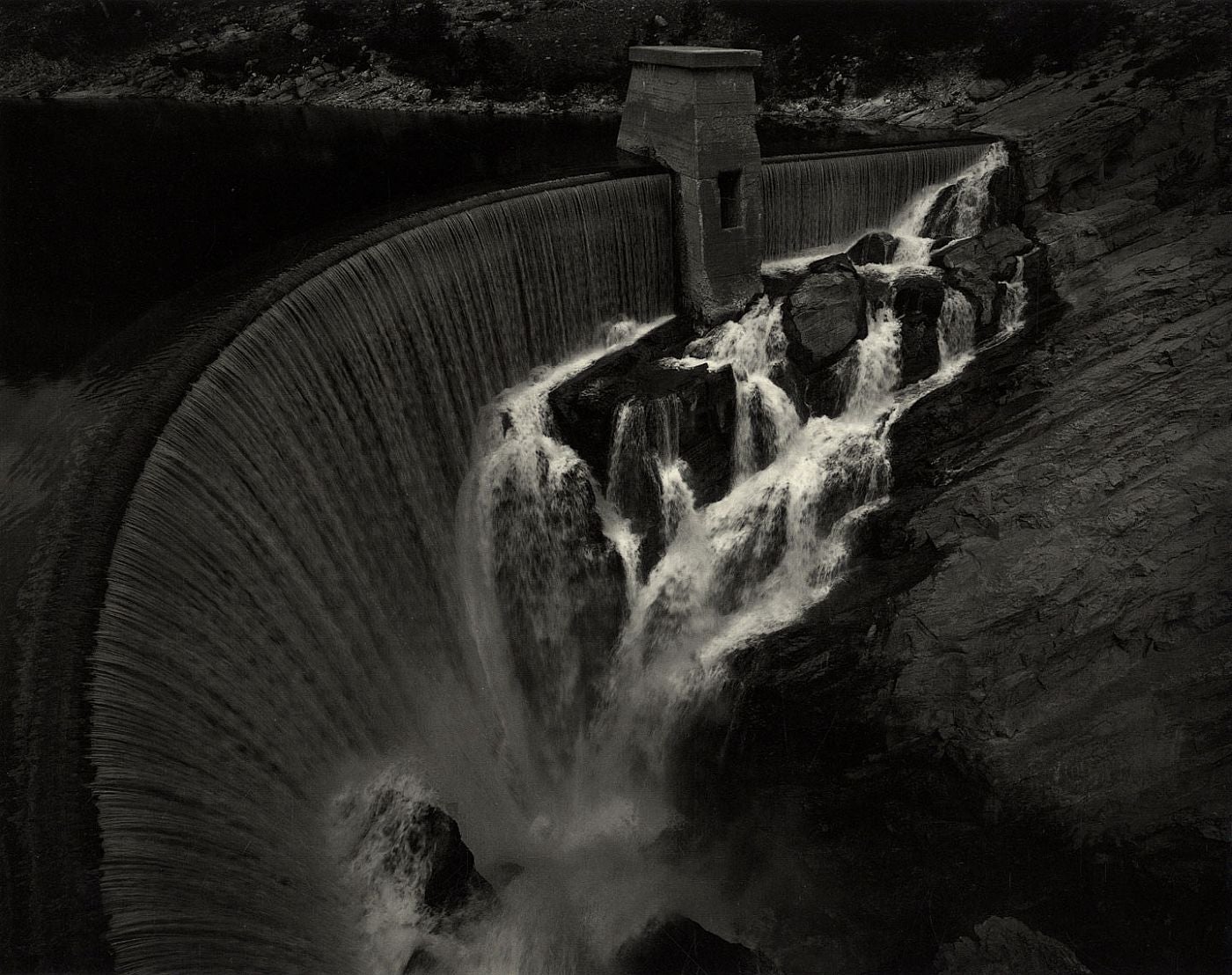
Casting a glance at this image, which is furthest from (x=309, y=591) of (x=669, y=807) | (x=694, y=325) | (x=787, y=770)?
(x=694, y=325)

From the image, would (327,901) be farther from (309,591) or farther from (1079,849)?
(1079,849)

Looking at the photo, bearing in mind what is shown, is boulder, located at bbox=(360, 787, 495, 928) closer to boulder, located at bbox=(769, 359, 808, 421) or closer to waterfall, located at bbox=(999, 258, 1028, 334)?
boulder, located at bbox=(769, 359, 808, 421)

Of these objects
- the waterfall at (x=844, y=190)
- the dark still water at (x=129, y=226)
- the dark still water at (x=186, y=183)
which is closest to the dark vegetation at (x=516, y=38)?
the dark still water at (x=186, y=183)

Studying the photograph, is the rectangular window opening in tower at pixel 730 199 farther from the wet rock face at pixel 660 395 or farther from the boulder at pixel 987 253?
the boulder at pixel 987 253

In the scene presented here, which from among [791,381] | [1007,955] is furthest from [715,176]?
[1007,955]

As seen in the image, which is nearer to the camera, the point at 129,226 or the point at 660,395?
the point at 660,395

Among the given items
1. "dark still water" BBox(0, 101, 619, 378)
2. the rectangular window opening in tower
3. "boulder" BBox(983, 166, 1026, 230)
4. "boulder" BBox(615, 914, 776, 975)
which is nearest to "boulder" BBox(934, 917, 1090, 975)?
"boulder" BBox(615, 914, 776, 975)

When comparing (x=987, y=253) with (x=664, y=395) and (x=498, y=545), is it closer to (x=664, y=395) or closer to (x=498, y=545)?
(x=664, y=395)
